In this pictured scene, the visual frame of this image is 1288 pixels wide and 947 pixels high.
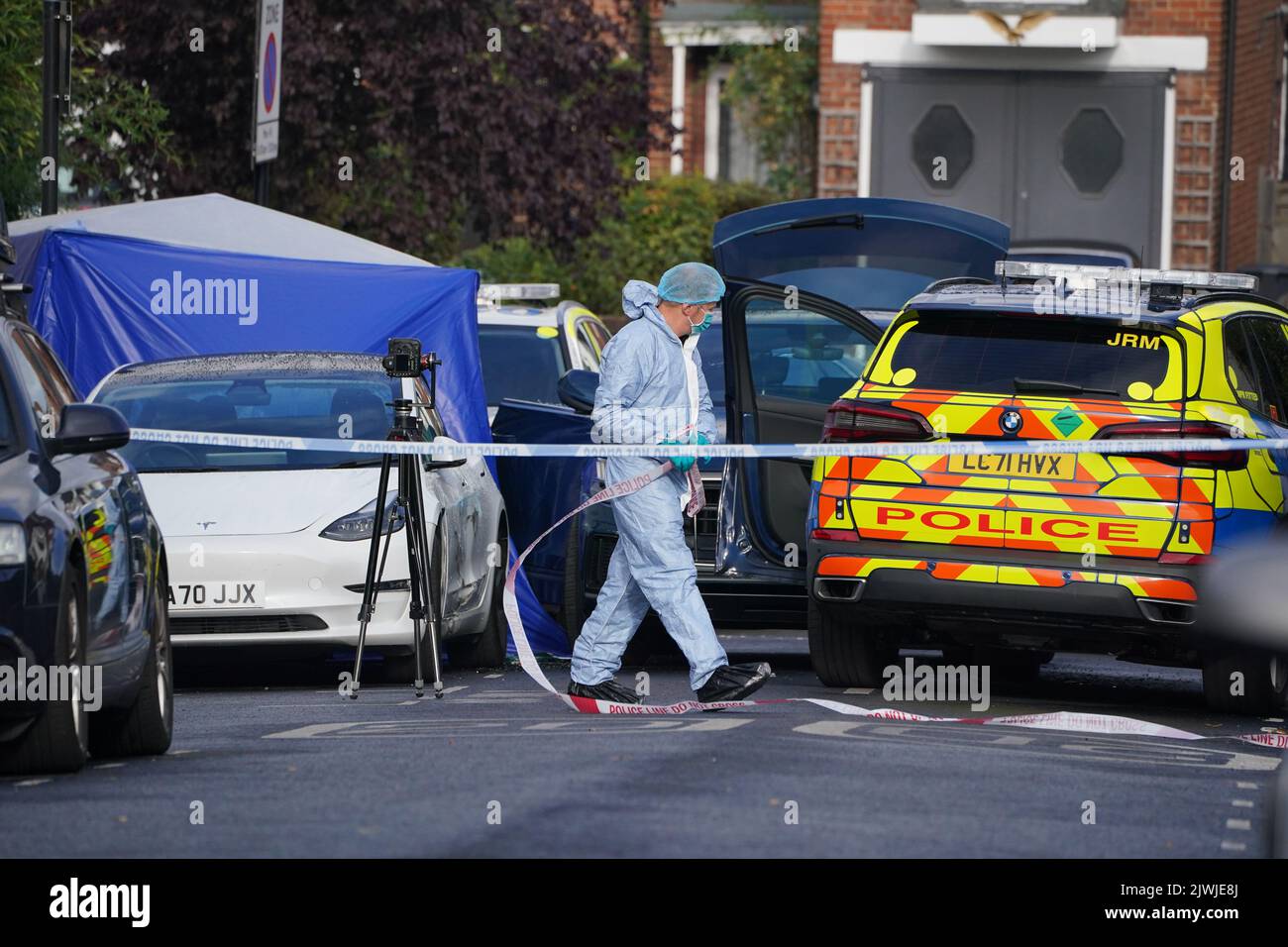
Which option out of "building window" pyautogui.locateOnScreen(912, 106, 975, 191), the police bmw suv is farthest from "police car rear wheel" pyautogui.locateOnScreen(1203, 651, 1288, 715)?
"building window" pyautogui.locateOnScreen(912, 106, 975, 191)

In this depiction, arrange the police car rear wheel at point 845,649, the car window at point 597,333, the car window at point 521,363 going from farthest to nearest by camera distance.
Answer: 1. the car window at point 597,333
2. the car window at point 521,363
3. the police car rear wheel at point 845,649

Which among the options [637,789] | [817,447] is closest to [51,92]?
[817,447]

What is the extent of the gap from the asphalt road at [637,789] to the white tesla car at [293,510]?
604 mm

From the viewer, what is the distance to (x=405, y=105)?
20.1 meters

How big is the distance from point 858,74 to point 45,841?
2091 cm

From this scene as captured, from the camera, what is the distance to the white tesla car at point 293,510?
37.9 ft

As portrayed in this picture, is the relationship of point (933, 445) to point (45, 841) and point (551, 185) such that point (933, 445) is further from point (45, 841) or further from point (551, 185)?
point (551, 185)

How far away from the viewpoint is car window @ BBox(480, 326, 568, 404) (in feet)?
54.3

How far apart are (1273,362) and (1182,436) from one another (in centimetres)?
141

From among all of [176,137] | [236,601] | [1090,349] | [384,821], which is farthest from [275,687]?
[176,137]

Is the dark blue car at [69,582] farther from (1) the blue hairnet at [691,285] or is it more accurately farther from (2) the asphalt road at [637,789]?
(1) the blue hairnet at [691,285]

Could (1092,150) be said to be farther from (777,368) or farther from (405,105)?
(777,368)

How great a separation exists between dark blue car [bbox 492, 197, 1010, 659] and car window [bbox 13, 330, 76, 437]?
3.62 meters

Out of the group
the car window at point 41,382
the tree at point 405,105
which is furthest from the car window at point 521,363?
the car window at point 41,382
